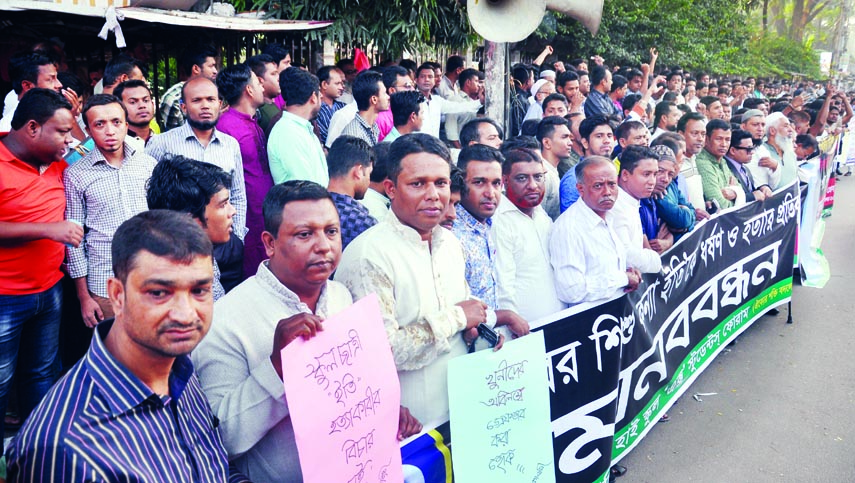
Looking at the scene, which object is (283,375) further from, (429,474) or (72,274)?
(72,274)

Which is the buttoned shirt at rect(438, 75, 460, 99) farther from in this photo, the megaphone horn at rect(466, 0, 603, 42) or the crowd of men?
the megaphone horn at rect(466, 0, 603, 42)

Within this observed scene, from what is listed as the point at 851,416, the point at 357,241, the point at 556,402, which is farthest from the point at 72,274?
the point at 851,416

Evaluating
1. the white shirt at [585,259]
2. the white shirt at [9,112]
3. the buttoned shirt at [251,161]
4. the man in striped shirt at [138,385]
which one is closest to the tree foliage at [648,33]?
the buttoned shirt at [251,161]

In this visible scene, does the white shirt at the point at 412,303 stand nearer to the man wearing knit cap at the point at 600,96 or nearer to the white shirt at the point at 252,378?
the white shirt at the point at 252,378

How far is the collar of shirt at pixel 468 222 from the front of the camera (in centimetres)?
362

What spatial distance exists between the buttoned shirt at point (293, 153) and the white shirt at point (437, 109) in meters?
2.04

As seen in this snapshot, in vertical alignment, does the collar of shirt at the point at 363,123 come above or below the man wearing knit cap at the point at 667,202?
above

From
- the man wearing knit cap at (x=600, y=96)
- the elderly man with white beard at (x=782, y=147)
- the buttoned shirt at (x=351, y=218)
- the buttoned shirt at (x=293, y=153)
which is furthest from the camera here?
the man wearing knit cap at (x=600, y=96)

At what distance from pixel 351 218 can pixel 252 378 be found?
149 cm

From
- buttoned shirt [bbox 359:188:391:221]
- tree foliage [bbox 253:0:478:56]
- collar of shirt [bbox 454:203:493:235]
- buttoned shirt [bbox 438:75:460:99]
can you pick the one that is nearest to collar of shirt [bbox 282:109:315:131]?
buttoned shirt [bbox 359:188:391:221]

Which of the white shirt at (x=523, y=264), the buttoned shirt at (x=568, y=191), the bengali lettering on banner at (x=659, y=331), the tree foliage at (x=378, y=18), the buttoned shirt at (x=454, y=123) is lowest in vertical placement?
the bengali lettering on banner at (x=659, y=331)

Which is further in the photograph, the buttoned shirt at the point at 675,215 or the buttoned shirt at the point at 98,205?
the buttoned shirt at the point at 675,215

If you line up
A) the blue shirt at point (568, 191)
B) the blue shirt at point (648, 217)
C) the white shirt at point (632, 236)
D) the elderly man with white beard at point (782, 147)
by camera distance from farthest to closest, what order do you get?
the elderly man with white beard at point (782, 147) → the blue shirt at point (568, 191) → the blue shirt at point (648, 217) → the white shirt at point (632, 236)

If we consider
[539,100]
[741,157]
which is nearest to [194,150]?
[741,157]
